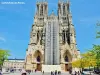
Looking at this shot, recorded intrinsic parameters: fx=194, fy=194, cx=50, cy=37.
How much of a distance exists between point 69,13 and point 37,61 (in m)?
25.7

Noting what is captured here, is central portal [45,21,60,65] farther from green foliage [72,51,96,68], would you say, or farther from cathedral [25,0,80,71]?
green foliage [72,51,96,68]

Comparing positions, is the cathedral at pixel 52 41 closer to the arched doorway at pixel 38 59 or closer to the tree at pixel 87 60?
the arched doorway at pixel 38 59

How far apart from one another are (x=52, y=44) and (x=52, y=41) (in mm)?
1331

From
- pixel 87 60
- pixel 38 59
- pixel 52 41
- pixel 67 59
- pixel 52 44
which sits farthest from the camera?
pixel 52 41

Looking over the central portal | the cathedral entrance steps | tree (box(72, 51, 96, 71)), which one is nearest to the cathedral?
the central portal

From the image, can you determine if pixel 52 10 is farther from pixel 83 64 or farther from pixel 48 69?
pixel 83 64

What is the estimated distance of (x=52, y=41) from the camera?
77.4 metres

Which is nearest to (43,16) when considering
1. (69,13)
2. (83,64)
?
(69,13)

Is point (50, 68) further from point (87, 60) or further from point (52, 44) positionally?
point (87, 60)

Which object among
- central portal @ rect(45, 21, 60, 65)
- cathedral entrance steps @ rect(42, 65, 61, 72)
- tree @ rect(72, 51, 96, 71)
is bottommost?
cathedral entrance steps @ rect(42, 65, 61, 72)

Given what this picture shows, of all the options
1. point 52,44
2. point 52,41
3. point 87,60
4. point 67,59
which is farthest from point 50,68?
point 87,60

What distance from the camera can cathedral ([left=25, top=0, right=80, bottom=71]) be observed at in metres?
73.9

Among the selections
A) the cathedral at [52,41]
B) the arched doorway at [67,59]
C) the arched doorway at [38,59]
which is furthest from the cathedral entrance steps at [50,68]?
the arched doorway at [38,59]

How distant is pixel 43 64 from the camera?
72.9 metres
